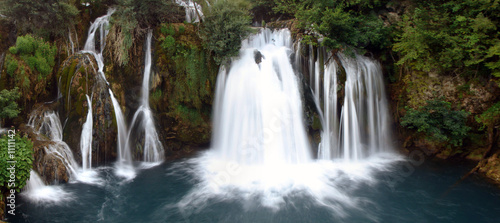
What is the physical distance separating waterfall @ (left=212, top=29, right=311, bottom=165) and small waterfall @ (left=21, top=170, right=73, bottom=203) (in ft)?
18.8

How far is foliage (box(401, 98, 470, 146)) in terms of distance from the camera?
9.66 metres

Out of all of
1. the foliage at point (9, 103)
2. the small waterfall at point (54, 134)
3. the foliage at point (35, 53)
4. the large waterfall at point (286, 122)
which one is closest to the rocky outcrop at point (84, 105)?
the small waterfall at point (54, 134)

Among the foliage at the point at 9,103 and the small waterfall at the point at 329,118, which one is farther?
the small waterfall at the point at 329,118

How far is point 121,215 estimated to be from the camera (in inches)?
299

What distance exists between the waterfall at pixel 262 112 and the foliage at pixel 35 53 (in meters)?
6.61

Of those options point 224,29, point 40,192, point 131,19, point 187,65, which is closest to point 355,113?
point 224,29

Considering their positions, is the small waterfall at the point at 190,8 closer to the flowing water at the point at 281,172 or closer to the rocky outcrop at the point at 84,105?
the flowing water at the point at 281,172

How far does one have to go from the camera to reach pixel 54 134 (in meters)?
9.59

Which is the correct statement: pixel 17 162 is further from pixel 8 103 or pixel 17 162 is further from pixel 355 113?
pixel 355 113

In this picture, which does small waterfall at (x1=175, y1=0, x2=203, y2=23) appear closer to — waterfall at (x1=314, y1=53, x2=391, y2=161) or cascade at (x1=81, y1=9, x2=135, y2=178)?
cascade at (x1=81, y1=9, x2=135, y2=178)

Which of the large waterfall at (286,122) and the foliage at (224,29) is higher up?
the foliage at (224,29)

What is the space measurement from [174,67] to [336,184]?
7907mm

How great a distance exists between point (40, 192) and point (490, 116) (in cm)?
1499

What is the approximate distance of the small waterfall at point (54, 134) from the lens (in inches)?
354
